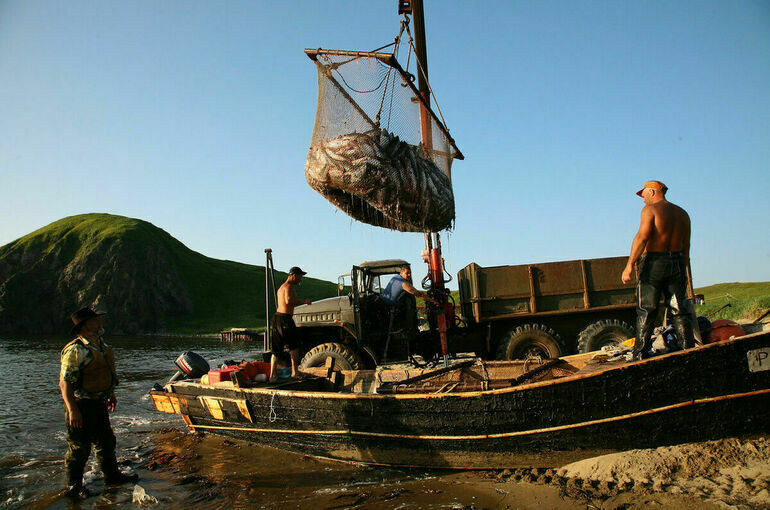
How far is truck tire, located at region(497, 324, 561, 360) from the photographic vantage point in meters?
8.87

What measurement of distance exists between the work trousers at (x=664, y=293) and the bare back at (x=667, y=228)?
0.25ft

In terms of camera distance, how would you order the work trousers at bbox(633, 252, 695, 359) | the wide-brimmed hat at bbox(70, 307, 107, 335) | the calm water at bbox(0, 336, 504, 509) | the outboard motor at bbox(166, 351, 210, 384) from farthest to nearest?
1. the outboard motor at bbox(166, 351, 210, 384)
2. the wide-brimmed hat at bbox(70, 307, 107, 335)
3. the calm water at bbox(0, 336, 504, 509)
4. the work trousers at bbox(633, 252, 695, 359)

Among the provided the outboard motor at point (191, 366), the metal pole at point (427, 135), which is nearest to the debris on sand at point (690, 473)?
the metal pole at point (427, 135)

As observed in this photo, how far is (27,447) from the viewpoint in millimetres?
7480

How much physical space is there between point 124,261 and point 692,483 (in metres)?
61.1

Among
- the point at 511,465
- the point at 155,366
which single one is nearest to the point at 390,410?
the point at 511,465

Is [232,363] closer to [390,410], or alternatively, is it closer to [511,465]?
[390,410]

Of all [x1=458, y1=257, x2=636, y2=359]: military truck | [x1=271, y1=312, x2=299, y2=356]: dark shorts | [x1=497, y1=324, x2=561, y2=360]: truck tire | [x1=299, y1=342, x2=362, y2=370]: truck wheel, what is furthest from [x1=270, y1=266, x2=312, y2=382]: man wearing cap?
[x1=497, y1=324, x2=561, y2=360]: truck tire

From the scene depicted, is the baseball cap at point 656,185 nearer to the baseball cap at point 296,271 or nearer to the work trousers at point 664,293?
the work trousers at point 664,293

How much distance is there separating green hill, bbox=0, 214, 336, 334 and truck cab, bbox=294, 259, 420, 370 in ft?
137

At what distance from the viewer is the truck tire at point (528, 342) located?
29.1 ft

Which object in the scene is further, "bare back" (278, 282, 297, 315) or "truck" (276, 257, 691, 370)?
"truck" (276, 257, 691, 370)

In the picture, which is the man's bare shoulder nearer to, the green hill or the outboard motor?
the outboard motor

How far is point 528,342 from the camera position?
9.03 metres
